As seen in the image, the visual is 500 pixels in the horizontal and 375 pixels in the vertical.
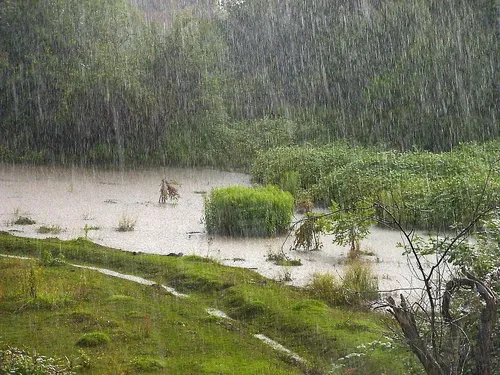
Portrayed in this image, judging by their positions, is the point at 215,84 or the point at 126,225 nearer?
the point at 126,225

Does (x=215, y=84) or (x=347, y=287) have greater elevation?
(x=215, y=84)

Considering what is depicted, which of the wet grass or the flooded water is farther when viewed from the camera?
the flooded water

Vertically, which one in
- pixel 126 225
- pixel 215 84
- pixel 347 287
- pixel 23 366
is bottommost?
pixel 347 287

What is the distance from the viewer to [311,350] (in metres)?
7.66

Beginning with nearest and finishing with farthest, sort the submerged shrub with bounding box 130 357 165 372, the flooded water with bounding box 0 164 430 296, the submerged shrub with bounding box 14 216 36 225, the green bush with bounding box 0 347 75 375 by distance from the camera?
the green bush with bounding box 0 347 75 375
the submerged shrub with bounding box 130 357 165 372
the flooded water with bounding box 0 164 430 296
the submerged shrub with bounding box 14 216 36 225

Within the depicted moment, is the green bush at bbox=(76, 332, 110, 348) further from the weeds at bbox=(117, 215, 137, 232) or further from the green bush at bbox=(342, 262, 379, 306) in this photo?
the weeds at bbox=(117, 215, 137, 232)

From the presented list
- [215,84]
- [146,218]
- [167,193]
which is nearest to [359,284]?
[146,218]

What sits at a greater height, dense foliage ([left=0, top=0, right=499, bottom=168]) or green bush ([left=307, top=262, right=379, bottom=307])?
dense foliage ([left=0, top=0, right=499, bottom=168])

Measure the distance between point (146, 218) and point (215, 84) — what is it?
11209mm

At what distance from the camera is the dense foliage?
23.0 metres

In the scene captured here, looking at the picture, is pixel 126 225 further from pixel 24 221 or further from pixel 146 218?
pixel 24 221

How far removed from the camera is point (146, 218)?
628 inches

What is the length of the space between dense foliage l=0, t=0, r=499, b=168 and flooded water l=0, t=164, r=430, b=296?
190 cm

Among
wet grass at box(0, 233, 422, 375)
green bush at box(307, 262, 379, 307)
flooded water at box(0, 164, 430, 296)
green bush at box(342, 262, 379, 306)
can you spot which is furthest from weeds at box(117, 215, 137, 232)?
green bush at box(342, 262, 379, 306)
